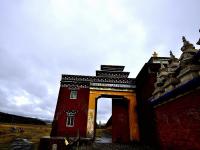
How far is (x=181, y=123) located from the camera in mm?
3826

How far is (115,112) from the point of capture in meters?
20.3

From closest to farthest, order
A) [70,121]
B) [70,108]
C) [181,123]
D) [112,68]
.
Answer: [181,123], [70,121], [70,108], [112,68]

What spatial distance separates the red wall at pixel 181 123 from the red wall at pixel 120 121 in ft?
50.5

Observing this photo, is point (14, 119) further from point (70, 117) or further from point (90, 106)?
point (90, 106)

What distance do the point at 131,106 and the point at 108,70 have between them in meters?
7.71

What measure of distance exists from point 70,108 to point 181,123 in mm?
16984

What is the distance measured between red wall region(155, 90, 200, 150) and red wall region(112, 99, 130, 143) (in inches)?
606

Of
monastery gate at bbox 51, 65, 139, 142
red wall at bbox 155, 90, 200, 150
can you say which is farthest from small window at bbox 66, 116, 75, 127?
red wall at bbox 155, 90, 200, 150

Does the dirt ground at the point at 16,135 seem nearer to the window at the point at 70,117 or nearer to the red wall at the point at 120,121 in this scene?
the window at the point at 70,117

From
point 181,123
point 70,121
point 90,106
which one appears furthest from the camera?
point 90,106

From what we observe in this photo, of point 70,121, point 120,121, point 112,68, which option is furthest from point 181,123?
point 112,68

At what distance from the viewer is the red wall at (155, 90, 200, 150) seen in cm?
328

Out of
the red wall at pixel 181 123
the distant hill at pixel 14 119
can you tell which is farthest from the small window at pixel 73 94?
the distant hill at pixel 14 119

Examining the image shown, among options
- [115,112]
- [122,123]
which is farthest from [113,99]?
[122,123]
